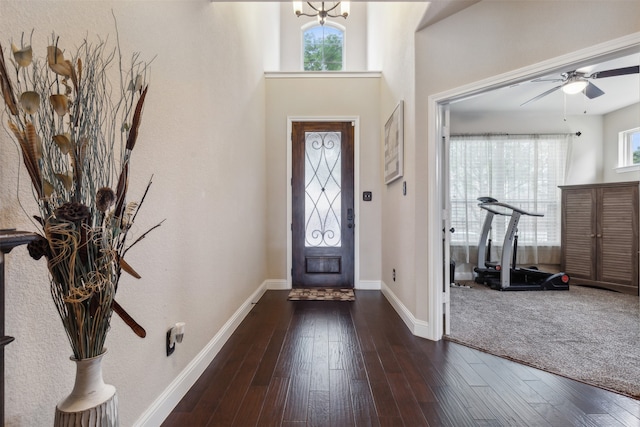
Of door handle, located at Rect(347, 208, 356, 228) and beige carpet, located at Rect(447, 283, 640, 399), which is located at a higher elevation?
door handle, located at Rect(347, 208, 356, 228)

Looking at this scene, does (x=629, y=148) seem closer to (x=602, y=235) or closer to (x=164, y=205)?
(x=602, y=235)

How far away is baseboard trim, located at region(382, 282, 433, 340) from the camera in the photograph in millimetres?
2375

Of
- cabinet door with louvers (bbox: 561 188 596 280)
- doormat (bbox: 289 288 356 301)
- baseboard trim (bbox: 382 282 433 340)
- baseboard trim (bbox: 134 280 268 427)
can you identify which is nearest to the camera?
baseboard trim (bbox: 134 280 268 427)

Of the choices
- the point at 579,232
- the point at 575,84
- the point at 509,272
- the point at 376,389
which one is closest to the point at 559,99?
the point at 575,84

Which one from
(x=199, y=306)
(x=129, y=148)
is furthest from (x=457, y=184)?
(x=129, y=148)

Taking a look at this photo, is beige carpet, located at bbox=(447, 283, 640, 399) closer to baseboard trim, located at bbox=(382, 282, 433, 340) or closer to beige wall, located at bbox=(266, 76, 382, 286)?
baseboard trim, located at bbox=(382, 282, 433, 340)

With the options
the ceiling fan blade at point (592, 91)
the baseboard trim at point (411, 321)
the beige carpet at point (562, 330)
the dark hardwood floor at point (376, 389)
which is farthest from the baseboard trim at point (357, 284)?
the ceiling fan blade at point (592, 91)

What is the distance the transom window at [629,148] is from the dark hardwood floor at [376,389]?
4.46m

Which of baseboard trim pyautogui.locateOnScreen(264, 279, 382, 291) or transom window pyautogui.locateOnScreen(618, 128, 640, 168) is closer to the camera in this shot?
baseboard trim pyautogui.locateOnScreen(264, 279, 382, 291)

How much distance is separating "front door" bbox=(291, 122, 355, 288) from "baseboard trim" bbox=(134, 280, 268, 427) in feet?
5.08

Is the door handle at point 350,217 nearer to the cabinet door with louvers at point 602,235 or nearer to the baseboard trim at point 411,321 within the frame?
the baseboard trim at point 411,321

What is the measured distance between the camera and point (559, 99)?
4137 mm

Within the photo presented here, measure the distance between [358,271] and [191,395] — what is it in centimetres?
262

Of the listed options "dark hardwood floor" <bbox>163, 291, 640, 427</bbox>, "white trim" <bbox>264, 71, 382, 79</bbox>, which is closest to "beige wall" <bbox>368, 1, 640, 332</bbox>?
"dark hardwood floor" <bbox>163, 291, 640, 427</bbox>
